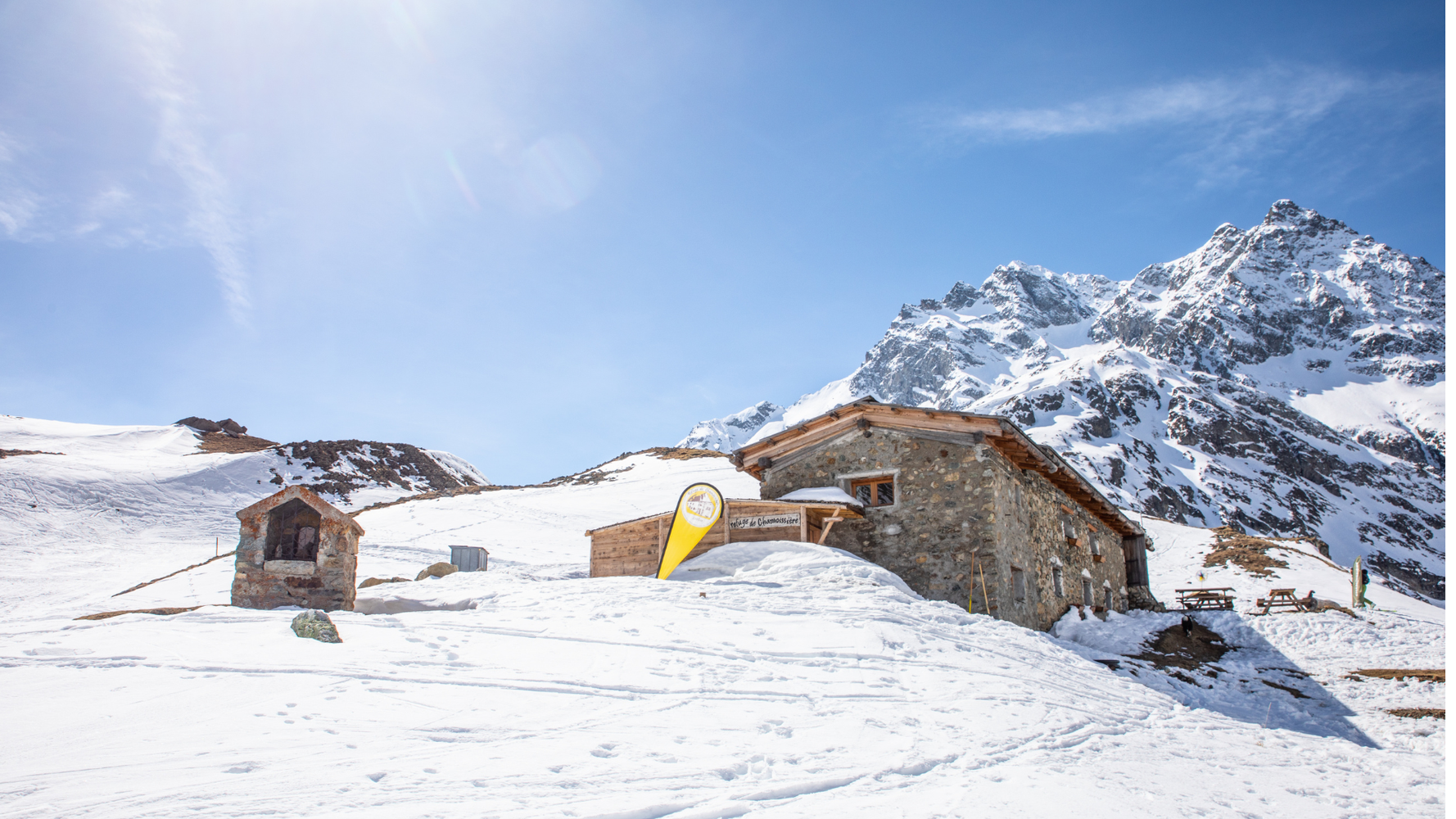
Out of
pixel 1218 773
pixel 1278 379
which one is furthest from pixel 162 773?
pixel 1278 379

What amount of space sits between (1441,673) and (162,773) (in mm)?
18165

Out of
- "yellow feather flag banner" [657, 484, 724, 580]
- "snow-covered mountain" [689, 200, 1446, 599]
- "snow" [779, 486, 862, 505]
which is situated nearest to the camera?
"yellow feather flag banner" [657, 484, 724, 580]

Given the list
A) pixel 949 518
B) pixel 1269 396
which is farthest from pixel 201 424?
pixel 1269 396

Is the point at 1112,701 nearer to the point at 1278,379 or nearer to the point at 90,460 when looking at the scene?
the point at 90,460

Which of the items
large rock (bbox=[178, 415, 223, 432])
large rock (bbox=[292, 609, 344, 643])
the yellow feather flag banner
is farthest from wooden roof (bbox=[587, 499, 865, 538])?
large rock (bbox=[178, 415, 223, 432])

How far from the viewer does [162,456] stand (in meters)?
45.0

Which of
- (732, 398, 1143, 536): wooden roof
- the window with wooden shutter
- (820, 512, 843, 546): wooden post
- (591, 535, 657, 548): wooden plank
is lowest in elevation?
(591, 535, 657, 548): wooden plank

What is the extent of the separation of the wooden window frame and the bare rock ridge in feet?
113

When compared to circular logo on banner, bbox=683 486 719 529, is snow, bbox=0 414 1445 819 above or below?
below

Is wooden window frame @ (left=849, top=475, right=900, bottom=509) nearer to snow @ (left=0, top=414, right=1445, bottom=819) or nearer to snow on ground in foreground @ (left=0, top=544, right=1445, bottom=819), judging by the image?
snow @ (left=0, top=414, right=1445, bottom=819)

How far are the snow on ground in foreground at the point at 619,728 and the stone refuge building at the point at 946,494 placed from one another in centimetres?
440

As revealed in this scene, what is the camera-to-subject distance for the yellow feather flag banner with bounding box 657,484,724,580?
14992mm

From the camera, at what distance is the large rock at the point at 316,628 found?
7676mm

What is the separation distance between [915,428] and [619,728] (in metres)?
11.6
